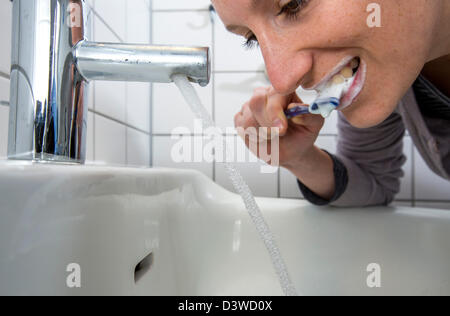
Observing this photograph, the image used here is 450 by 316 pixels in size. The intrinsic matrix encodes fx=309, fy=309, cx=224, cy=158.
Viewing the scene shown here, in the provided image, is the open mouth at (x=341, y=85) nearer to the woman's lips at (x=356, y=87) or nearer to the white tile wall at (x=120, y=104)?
the woman's lips at (x=356, y=87)

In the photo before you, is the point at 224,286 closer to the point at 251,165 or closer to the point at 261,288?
the point at 261,288

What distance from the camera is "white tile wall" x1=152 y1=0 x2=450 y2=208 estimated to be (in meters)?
0.75

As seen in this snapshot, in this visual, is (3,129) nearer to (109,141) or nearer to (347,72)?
(109,141)

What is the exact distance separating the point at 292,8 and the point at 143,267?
28 cm

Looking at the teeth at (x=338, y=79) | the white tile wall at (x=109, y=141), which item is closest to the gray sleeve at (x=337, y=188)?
the teeth at (x=338, y=79)

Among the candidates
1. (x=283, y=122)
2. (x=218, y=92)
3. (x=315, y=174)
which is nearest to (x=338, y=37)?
(x=283, y=122)

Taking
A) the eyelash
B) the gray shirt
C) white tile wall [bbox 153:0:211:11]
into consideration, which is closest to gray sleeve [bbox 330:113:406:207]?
the gray shirt

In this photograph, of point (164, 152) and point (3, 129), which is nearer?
point (3, 129)

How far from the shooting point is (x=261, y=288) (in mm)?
425

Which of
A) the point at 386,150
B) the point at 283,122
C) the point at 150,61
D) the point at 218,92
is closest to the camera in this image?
the point at 150,61

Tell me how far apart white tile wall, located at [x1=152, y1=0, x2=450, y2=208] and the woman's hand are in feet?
0.99

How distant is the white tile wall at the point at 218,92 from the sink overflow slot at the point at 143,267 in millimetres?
432

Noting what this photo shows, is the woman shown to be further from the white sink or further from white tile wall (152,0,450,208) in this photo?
white tile wall (152,0,450,208)

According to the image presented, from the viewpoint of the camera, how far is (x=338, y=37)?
25cm
